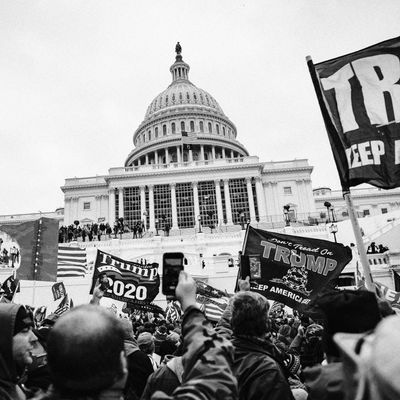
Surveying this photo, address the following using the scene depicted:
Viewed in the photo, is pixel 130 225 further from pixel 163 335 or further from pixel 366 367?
pixel 366 367

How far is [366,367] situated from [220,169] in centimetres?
5542

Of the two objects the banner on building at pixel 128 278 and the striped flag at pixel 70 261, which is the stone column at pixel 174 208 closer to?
the striped flag at pixel 70 261

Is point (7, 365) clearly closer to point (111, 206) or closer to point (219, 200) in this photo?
point (219, 200)

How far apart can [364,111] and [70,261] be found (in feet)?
37.0

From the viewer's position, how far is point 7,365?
228 centimetres

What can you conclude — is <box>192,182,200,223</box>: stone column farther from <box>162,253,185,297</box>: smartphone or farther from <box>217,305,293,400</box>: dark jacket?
<box>162,253,185,297</box>: smartphone

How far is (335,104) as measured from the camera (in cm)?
609

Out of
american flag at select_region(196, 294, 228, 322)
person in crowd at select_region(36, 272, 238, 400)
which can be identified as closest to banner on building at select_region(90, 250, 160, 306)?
american flag at select_region(196, 294, 228, 322)

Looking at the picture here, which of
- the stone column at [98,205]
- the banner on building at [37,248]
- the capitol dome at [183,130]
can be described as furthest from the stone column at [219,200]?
the banner on building at [37,248]

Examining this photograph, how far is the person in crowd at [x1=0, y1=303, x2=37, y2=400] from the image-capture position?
2266 millimetres

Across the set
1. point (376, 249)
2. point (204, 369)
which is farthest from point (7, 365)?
point (376, 249)

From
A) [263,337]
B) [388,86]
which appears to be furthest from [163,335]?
[388,86]

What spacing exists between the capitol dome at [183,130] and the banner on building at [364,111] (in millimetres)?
62871

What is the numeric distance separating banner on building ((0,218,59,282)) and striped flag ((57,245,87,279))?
2.74m
